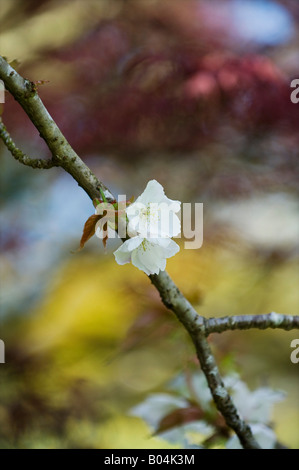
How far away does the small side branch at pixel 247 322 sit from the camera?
1.25ft

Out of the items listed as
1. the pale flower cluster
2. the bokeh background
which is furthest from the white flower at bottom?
the bokeh background

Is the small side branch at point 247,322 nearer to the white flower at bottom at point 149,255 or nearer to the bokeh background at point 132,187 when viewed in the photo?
the white flower at bottom at point 149,255

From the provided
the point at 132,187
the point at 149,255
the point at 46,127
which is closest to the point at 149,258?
the point at 149,255

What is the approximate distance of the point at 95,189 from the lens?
326 mm

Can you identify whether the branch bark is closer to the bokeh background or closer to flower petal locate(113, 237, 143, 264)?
flower petal locate(113, 237, 143, 264)

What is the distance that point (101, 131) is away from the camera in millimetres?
890

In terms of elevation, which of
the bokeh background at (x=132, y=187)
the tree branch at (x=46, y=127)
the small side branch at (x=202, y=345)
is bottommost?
the small side branch at (x=202, y=345)

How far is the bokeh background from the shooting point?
85 cm

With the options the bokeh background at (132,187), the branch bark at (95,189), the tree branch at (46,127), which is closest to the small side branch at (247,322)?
the branch bark at (95,189)

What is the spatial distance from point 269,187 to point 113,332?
1.36 feet

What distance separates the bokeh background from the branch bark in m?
0.35

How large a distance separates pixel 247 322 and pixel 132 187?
707mm

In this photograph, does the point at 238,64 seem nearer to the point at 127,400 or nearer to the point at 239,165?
the point at 239,165
